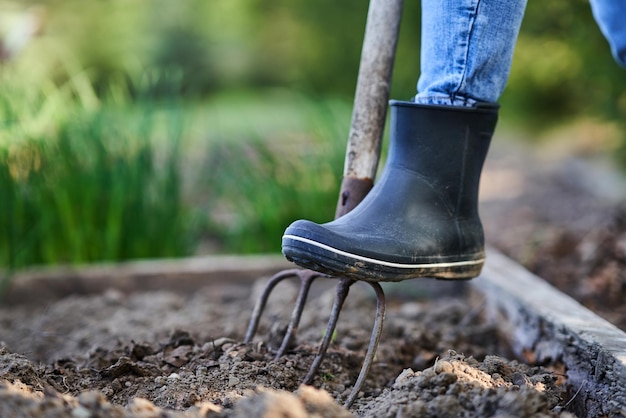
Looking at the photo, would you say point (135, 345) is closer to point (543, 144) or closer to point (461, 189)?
point (461, 189)

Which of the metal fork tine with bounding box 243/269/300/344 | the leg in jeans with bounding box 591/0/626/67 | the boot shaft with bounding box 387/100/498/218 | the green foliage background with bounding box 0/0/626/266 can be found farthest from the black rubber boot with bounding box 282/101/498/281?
the green foliage background with bounding box 0/0/626/266

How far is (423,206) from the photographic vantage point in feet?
4.86

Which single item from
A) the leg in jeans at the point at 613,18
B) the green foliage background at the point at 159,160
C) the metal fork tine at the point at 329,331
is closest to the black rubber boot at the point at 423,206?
the metal fork tine at the point at 329,331

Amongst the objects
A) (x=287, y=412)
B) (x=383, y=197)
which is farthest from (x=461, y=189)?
(x=287, y=412)

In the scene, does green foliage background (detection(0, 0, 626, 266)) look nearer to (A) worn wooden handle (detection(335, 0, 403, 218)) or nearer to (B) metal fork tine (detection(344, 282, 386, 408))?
(A) worn wooden handle (detection(335, 0, 403, 218))

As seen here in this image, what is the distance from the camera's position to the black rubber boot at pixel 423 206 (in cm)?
138

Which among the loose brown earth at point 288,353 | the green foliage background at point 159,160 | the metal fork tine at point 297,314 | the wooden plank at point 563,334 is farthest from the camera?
the green foliage background at point 159,160

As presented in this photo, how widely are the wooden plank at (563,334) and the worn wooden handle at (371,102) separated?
52 cm

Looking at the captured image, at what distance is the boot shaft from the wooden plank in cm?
34

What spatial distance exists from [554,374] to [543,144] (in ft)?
17.3

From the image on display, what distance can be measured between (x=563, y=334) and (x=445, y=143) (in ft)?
1.59

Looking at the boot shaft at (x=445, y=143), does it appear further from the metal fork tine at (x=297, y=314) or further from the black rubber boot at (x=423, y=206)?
the metal fork tine at (x=297, y=314)

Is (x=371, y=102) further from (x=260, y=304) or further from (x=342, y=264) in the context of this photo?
(x=260, y=304)

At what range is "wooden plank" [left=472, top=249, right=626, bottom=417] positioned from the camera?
1.33m
